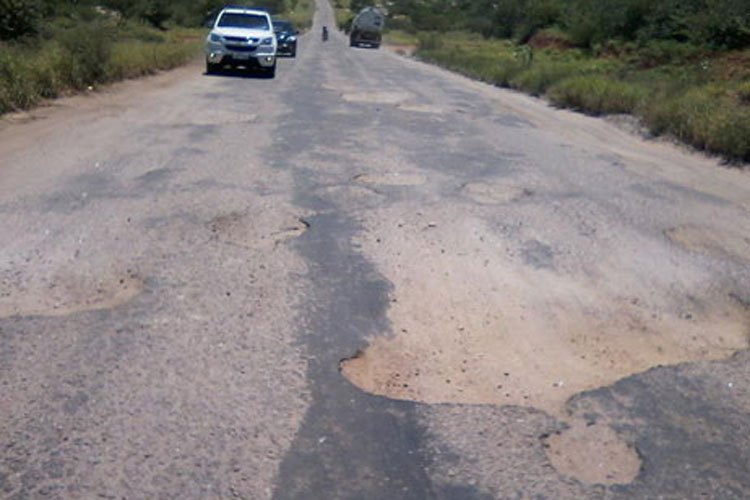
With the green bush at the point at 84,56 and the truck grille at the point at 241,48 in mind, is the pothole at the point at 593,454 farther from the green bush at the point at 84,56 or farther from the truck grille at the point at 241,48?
the truck grille at the point at 241,48

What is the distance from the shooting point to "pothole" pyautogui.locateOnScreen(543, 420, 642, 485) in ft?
10.8

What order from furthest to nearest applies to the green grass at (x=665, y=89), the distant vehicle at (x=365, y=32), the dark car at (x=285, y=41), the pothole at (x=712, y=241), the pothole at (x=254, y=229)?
1. the distant vehicle at (x=365, y=32)
2. the dark car at (x=285, y=41)
3. the green grass at (x=665, y=89)
4. the pothole at (x=712, y=241)
5. the pothole at (x=254, y=229)

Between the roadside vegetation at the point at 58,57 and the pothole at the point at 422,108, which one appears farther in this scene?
the pothole at the point at 422,108

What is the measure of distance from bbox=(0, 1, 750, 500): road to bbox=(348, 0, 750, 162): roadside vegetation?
3.97 m

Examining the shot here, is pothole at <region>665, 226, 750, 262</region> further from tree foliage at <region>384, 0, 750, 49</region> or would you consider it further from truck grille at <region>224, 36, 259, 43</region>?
tree foliage at <region>384, 0, 750, 49</region>

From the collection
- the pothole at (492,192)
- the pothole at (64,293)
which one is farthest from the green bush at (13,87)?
the pothole at (64,293)

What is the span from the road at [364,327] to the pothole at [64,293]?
0.02 metres

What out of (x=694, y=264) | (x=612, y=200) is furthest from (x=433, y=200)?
(x=694, y=264)

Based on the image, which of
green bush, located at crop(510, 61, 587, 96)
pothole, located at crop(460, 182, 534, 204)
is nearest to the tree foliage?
green bush, located at crop(510, 61, 587, 96)

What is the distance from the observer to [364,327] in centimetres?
462

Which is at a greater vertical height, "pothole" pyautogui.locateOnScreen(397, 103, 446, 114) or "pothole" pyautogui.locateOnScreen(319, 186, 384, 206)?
"pothole" pyautogui.locateOnScreen(319, 186, 384, 206)

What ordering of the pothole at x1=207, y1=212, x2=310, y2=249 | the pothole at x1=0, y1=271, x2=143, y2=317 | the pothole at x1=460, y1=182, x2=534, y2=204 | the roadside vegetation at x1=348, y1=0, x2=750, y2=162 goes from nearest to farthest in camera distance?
the pothole at x1=0, y1=271, x2=143, y2=317, the pothole at x1=207, y1=212, x2=310, y2=249, the pothole at x1=460, y1=182, x2=534, y2=204, the roadside vegetation at x1=348, y1=0, x2=750, y2=162

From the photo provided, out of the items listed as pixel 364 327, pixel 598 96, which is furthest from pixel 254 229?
pixel 598 96

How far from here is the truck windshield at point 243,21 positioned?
20594mm
